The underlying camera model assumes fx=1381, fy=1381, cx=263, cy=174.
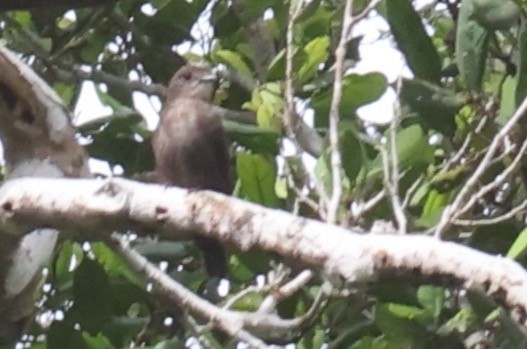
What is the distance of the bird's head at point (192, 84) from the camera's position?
2373 millimetres

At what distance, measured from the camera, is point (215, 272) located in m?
2.06

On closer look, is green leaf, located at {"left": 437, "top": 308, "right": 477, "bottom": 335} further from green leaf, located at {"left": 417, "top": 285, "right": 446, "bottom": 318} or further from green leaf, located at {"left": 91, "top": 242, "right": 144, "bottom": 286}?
green leaf, located at {"left": 91, "top": 242, "right": 144, "bottom": 286}

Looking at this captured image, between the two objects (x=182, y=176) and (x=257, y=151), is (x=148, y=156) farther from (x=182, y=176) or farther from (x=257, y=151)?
(x=257, y=151)

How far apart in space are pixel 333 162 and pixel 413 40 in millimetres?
303

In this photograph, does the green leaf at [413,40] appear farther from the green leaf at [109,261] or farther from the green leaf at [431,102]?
the green leaf at [109,261]

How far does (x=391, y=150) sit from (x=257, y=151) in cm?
27

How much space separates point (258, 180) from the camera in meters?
1.89

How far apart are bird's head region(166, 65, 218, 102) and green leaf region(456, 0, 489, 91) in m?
0.60

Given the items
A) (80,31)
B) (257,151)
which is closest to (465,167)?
(257,151)

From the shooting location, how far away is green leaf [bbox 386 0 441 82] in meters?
1.86

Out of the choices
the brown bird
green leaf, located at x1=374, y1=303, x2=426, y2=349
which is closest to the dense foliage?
green leaf, located at x1=374, y1=303, x2=426, y2=349

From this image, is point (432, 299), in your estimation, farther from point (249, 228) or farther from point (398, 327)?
point (249, 228)

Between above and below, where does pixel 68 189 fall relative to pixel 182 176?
above

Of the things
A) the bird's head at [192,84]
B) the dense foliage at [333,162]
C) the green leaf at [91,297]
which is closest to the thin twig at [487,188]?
the dense foliage at [333,162]
